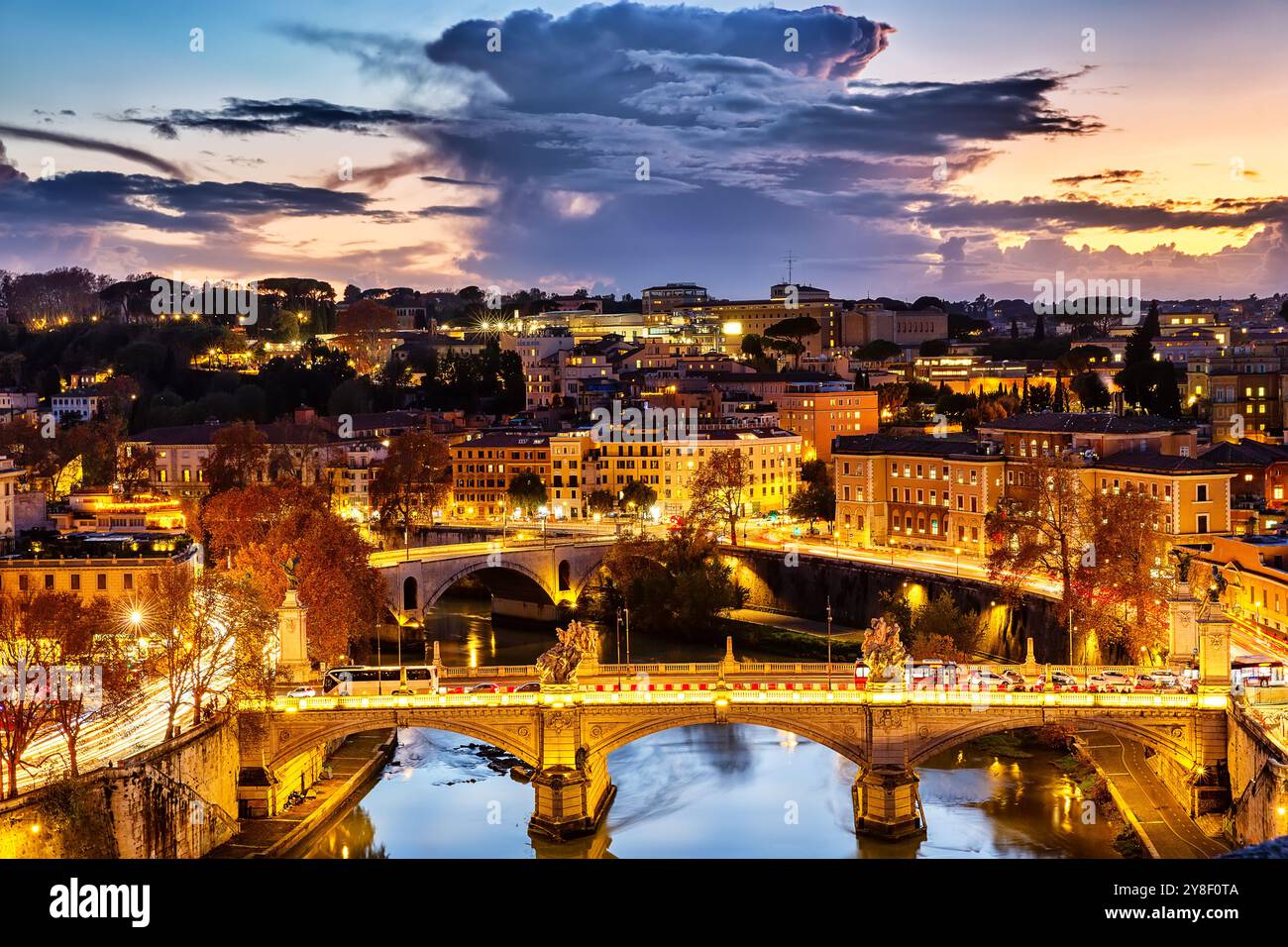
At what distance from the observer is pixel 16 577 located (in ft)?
86.8

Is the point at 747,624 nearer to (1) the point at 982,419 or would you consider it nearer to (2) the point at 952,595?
(2) the point at 952,595

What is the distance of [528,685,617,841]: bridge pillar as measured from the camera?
757 inches

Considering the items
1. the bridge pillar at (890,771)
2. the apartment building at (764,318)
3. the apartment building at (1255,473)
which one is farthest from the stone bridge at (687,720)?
the apartment building at (764,318)

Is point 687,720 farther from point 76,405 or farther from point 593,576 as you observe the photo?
point 76,405

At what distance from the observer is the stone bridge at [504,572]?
3575cm

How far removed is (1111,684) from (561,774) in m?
6.62

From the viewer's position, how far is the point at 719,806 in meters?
21.1

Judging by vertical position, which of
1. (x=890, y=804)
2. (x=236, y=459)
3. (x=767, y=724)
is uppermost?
(x=236, y=459)

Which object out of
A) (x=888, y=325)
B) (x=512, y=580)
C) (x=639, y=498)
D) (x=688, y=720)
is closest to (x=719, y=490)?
(x=639, y=498)

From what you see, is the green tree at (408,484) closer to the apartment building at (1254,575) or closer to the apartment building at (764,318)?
the apartment building at (1254,575)

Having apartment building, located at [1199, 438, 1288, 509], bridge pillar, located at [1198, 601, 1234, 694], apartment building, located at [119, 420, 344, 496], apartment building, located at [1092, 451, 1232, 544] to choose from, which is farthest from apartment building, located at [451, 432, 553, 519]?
bridge pillar, located at [1198, 601, 1234, 694]
